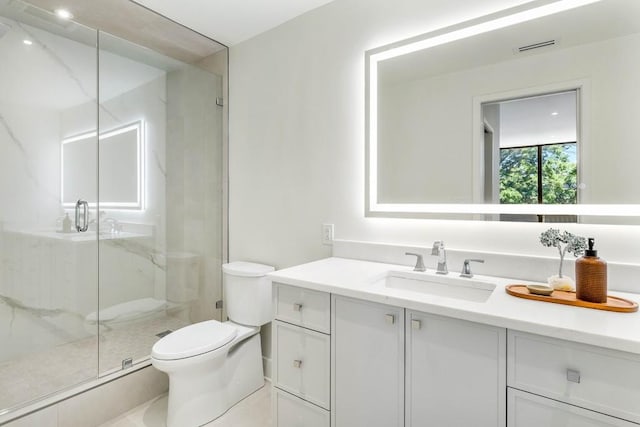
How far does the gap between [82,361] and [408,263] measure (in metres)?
1.92

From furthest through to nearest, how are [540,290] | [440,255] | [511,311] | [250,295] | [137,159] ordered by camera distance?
[137,159], [250,295], [440,255], [540,290], [511,311]

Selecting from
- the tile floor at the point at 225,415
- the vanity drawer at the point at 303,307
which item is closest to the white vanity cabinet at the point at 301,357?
the vanity drawer at the point at 303,307

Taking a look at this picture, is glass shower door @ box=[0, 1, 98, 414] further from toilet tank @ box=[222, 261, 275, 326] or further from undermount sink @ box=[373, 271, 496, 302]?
undermount sink @ box=[373, 271, 496, 302]

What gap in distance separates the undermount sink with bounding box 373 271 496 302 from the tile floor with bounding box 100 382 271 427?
3.46 feet

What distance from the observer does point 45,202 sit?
1955 millimetres

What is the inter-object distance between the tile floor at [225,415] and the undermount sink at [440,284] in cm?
105

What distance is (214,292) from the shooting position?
8.44ft

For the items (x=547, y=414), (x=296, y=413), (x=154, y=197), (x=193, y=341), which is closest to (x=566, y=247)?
(x=547, y=414)

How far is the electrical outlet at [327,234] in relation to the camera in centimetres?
197

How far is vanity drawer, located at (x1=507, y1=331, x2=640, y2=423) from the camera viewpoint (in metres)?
0.84

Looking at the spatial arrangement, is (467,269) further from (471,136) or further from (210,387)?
(210,387)

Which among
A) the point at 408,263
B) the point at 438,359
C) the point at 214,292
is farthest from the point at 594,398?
the point at 214,292

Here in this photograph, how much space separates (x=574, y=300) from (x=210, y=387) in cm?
172

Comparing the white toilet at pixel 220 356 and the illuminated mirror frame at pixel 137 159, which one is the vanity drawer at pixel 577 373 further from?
the illuminated mirror frame at pixel 137 159
